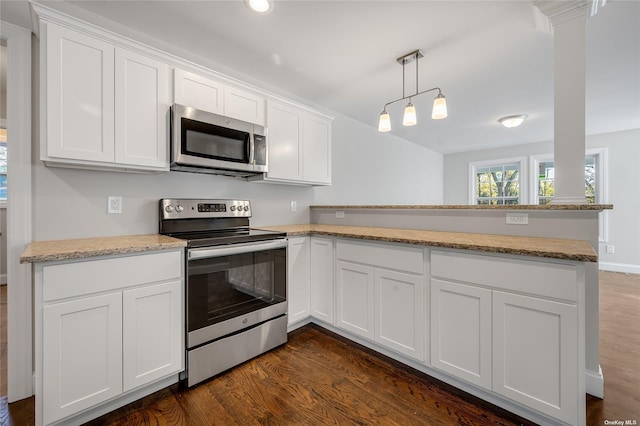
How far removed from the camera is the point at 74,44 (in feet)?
5.22

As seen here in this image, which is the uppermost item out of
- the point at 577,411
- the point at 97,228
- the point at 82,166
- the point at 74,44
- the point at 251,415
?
the point at 74,44

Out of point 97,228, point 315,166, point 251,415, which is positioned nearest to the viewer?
point 251,415

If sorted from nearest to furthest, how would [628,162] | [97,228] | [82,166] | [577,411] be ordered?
[577,411], [82,166], [97,228], [628,162]

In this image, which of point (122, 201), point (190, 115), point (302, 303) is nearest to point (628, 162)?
point (302, 303)

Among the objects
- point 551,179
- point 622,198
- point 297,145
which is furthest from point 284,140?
point 622,198

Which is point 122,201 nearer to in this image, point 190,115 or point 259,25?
point 190,115

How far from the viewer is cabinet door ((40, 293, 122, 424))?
1.35 metres

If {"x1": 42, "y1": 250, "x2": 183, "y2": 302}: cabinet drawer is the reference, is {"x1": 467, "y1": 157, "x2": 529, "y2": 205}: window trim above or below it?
above

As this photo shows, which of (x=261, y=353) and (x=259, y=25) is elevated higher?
(x=259, y=25)

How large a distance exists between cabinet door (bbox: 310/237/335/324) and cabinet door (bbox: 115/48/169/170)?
136 centimetres

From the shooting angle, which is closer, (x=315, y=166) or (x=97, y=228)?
(x=97, y=228)

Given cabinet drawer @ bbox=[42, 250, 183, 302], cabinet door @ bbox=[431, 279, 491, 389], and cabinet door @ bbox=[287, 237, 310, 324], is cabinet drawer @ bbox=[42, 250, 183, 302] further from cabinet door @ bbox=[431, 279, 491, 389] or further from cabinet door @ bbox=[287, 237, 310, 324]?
cabinet door @ bbox=[431, 279, 491, 389]

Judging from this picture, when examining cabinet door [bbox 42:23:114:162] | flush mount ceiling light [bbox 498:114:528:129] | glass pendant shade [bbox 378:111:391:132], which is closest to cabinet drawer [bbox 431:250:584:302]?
glass pendant shade [bbox 378:111:391:132]

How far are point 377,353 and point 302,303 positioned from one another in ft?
2.44
